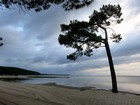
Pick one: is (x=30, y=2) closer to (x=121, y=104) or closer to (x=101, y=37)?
(x=121, y=104)

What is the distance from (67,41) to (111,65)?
5305mm

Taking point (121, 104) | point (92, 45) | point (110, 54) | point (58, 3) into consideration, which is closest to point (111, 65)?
point (110, 54)

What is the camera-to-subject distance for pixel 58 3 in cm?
1805

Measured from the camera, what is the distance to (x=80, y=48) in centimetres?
2922

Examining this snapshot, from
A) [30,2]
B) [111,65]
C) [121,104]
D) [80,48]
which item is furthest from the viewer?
[80,48]

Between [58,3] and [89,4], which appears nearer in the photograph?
[58,3]

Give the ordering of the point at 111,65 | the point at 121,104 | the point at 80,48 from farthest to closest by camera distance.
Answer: the point at 80,48, the point at 111,65, the point at 121,104

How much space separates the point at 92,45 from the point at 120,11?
15.3ft

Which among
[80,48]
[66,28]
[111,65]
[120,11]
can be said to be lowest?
[111,65]

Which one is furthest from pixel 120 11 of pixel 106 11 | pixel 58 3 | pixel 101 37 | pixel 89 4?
pixel 58 3

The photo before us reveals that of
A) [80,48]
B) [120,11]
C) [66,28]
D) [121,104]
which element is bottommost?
[121,104]

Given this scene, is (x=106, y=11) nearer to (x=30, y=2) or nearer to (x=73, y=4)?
(x=73, y=4)

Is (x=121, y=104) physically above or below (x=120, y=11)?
below

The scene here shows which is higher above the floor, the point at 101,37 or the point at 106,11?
the point at 106,11
